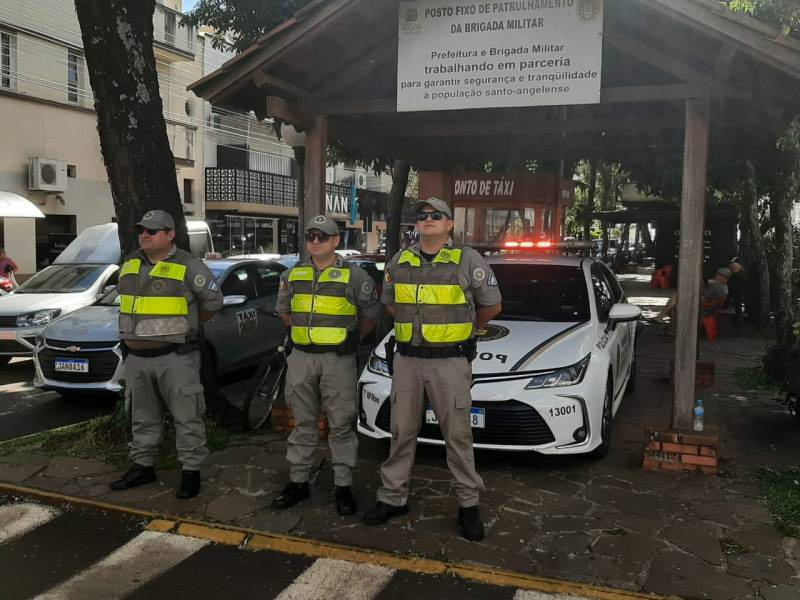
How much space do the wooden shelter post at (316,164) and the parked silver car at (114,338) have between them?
1032mm

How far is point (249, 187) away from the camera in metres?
29.5

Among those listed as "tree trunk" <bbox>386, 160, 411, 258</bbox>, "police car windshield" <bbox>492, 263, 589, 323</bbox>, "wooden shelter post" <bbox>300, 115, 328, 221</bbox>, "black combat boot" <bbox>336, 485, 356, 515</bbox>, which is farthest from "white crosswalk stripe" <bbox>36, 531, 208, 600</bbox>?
"tree trunk" <bbox>386, 160, 411, 258</bbox>

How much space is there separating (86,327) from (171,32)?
68.6 ft

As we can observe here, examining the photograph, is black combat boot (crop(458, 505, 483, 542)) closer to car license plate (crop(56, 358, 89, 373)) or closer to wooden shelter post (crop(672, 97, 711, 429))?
wooden shelter post (crop(672, 97, 711, 429))

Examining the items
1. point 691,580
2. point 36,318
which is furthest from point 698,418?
point 36,318

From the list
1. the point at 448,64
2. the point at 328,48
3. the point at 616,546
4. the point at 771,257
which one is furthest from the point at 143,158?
the point at 771,257

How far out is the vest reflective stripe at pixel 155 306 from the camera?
4578 mm

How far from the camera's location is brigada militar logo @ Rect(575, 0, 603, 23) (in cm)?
505

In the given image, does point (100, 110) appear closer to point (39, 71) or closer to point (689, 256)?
point (689, 256)

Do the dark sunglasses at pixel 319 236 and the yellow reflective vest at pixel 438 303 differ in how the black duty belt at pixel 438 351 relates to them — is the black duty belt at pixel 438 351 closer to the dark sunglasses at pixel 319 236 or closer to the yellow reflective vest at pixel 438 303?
the yellow reflective vest at pixel 438 303

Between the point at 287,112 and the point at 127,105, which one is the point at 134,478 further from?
the point at 287,112

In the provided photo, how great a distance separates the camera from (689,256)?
5.14 metres

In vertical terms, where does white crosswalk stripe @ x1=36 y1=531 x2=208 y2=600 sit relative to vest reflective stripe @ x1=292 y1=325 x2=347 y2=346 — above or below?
below

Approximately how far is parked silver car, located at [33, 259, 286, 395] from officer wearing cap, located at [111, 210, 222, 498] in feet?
4.89
